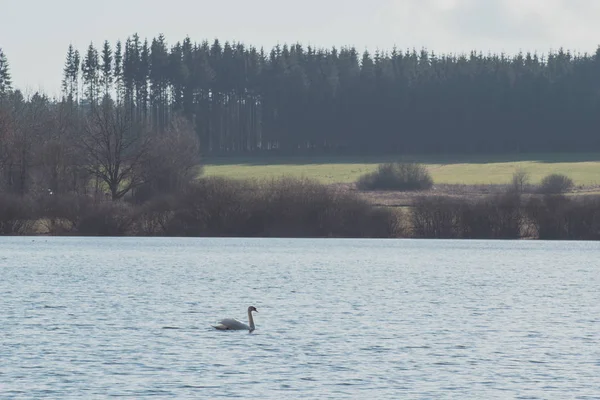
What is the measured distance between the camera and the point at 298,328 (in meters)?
36.2

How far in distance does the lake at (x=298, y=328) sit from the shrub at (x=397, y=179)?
5327cm

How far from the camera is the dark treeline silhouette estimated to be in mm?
181000

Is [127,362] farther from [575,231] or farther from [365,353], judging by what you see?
[575,231]

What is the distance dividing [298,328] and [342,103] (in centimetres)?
15611

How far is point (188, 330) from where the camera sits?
3556cm

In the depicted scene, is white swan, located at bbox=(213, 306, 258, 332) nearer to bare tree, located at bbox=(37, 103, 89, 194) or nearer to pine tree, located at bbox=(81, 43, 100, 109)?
bare tree, located at bbox=(37, 103, 89, 194)

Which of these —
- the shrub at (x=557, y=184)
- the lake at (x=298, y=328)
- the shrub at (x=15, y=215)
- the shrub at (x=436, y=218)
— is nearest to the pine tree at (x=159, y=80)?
the shrub at (x=557, y=184)

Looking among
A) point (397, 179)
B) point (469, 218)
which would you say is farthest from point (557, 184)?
point (469, 218)

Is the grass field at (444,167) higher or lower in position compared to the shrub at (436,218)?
higher

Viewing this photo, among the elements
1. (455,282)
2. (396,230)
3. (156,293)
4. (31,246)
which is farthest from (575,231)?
(156,293)

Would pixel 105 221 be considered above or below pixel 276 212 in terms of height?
below

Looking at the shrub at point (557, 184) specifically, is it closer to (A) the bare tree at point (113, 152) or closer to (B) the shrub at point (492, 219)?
(B) the shrub at point (492, 219)

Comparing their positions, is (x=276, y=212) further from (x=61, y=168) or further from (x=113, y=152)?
(x=113, y=152)

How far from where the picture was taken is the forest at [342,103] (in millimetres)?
180750
